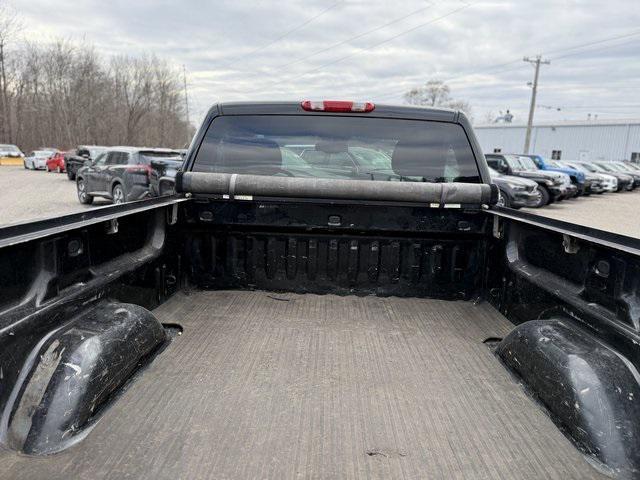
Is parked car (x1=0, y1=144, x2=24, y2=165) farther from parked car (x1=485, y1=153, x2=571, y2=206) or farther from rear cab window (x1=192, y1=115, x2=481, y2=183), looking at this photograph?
rear cab window (x1=192, y1=115, x2=481, y2=183)

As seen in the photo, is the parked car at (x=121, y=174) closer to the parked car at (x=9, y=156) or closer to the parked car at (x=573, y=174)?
the parked car at (x=573, y=174)

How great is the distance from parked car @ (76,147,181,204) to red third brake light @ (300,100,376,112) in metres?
10.7

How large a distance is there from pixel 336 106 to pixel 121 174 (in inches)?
476

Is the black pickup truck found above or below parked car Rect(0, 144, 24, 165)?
above

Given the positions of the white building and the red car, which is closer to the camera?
the red car

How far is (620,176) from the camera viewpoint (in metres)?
29.0

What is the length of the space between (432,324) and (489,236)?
735 millimetres

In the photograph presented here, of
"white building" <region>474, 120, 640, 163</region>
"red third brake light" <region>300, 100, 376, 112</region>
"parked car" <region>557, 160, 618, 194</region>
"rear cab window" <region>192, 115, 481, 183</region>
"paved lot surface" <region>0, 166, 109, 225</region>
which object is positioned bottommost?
"paved lot surface" <region>0, 166, 109, 225</region>

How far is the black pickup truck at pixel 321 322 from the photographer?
68.0 inches

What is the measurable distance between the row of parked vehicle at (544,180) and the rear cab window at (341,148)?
17.3 feet

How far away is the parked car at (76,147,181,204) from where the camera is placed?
44.1 feet

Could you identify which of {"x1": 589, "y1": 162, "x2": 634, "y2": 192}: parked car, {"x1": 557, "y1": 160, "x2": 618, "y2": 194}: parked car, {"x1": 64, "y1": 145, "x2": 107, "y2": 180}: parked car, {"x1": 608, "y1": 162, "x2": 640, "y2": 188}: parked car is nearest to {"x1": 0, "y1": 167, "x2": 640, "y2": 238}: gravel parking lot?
{"x1": 64, "y1": 145, "x2": 107, "y2": 180}: parked car

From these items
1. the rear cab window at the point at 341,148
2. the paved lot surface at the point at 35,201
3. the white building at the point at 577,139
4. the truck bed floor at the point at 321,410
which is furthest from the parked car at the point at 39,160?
the white building at the point at 577,139

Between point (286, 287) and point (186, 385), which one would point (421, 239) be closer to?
point (286, 287)
